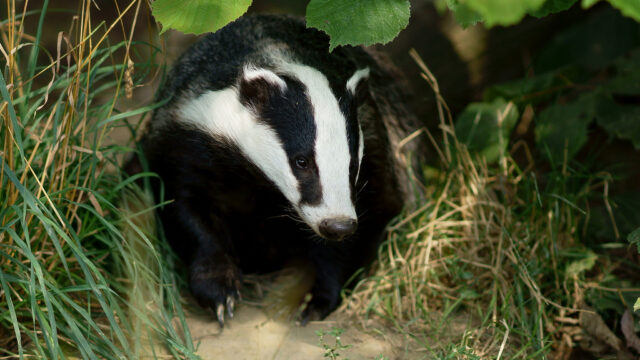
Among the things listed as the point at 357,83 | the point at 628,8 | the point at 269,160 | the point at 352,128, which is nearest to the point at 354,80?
the point at 357,83

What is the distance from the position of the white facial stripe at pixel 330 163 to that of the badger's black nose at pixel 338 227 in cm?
2

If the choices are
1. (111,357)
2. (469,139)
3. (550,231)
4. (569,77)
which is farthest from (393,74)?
(111,357)

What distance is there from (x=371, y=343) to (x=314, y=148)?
0.83 m

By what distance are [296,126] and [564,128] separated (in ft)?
5.33

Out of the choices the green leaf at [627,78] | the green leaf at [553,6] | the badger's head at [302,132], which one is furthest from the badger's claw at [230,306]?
the green leaf at [627,78]

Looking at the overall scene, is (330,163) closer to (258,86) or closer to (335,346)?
(258,86)

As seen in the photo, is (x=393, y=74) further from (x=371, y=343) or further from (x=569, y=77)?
(x=371, y=343)

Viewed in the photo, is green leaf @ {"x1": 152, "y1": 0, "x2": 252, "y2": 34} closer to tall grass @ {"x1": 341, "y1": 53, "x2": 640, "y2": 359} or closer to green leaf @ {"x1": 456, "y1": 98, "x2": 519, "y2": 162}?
tall grass @ {"x1": 341, "y1": 53, "x2": 640, "y2": 359}

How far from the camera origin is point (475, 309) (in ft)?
10.2

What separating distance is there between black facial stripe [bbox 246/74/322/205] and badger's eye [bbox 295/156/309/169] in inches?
0.4

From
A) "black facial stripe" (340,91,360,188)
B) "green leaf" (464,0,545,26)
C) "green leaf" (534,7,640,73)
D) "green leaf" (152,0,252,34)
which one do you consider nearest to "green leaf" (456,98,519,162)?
"green leaf" (534,7,640,73)

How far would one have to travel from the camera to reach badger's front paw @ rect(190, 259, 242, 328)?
9.93 feet

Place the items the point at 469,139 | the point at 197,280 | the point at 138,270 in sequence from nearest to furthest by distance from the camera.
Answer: the point at 138,270, the point at 197,280, the point at 469,139

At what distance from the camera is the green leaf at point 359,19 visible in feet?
7.13
